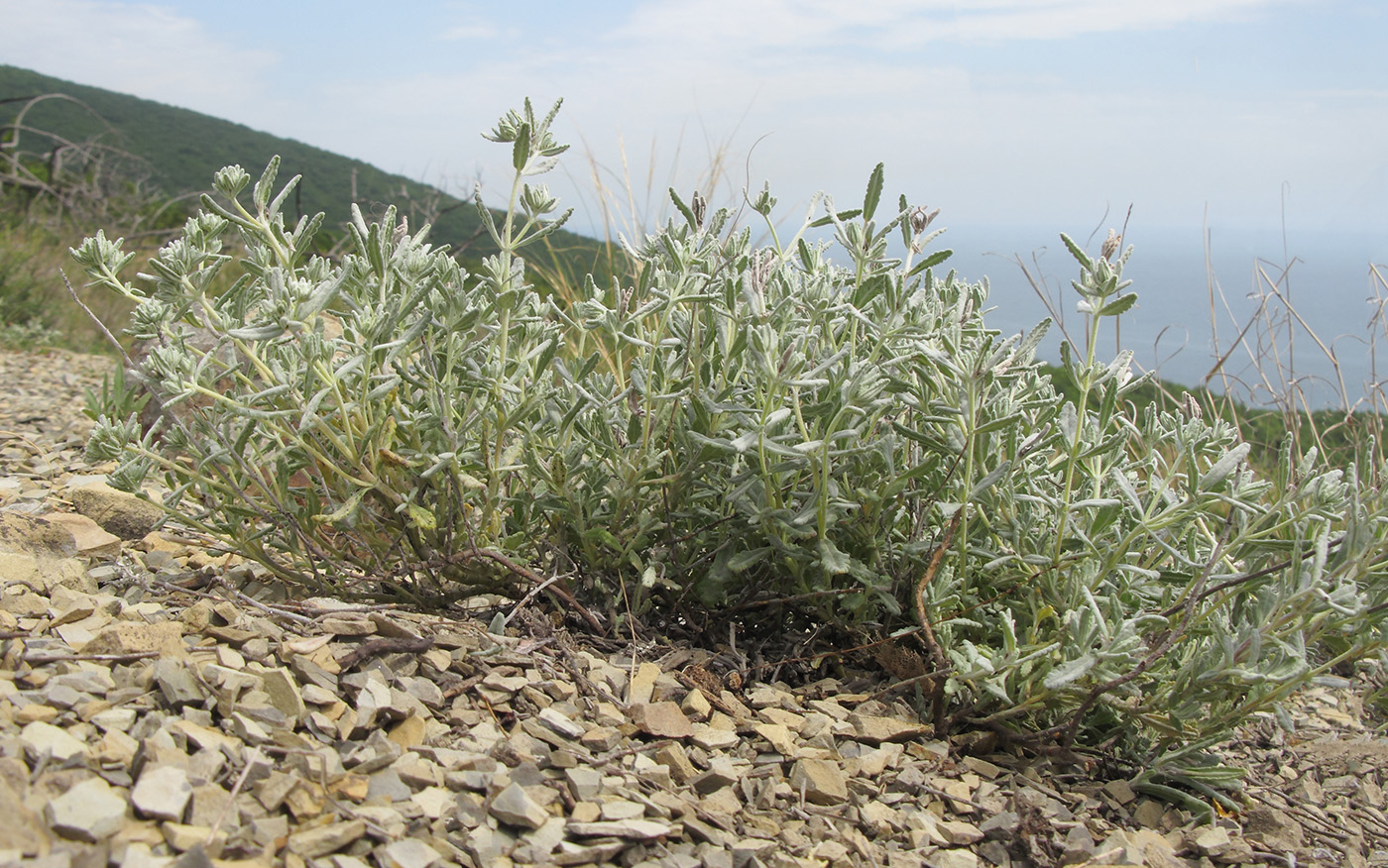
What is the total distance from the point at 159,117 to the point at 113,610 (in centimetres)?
3595

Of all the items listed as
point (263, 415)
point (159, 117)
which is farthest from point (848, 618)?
point (159, 117)

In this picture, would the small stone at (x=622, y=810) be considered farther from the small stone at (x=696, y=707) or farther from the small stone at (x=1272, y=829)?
the small stone at (x=1272, y=829)

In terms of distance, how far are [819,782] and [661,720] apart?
339 mm

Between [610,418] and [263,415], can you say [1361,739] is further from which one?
[263,415]

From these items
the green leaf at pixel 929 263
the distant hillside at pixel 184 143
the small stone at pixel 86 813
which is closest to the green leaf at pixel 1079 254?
the green leaf at pixel 929 263

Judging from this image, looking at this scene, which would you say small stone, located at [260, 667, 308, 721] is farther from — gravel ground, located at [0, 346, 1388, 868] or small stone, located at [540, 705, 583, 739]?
small stone, located at [540, 705, 583, 739]

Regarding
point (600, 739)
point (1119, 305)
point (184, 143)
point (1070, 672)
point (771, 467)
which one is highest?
point (184, 143)

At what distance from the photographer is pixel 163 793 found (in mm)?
1439

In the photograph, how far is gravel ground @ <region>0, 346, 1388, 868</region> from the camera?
1.48 m

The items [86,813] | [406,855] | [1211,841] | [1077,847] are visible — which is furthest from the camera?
[1211,841]

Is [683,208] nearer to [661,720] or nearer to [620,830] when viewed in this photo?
[661,720]

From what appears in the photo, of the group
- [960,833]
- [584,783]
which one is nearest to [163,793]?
[584,783]

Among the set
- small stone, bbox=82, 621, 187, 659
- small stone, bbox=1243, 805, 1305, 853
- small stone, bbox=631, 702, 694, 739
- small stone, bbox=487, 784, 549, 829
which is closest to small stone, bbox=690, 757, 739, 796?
small stone, bbox=631, 702, 694, 739

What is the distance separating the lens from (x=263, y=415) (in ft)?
6.56
